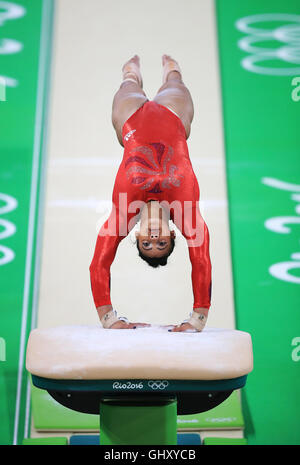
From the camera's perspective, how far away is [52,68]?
2.67m

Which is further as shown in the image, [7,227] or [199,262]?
[7,227]

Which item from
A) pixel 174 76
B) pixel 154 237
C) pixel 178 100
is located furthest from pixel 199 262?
pixel 174 76

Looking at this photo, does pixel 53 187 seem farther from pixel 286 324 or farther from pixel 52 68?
pixel 286 324

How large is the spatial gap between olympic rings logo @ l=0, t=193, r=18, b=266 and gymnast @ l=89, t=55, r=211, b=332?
39.5 inches

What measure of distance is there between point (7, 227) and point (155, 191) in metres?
1.24

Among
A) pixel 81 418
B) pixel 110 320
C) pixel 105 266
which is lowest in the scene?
pixel 81 418

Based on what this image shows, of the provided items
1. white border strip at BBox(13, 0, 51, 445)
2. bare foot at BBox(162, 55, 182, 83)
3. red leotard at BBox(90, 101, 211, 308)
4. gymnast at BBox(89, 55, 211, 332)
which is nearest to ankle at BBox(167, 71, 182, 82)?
bare foot at BBox(162, 55, 182, 83)

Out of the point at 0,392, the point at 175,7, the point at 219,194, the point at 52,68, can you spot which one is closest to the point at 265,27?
the point at 175,7

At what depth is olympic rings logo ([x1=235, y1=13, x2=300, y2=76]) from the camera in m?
2.63

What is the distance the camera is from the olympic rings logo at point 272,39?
263 cm

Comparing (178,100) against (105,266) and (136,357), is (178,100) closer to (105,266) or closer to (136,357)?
(105,266)

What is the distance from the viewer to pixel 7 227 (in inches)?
96.3

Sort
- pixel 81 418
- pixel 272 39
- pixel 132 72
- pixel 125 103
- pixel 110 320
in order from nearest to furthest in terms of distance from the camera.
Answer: pixel 110 320 < pixel 125 103 < pixel 132 72 < pixel 81 418 < pixel 272 39

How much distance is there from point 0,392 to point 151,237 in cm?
145
